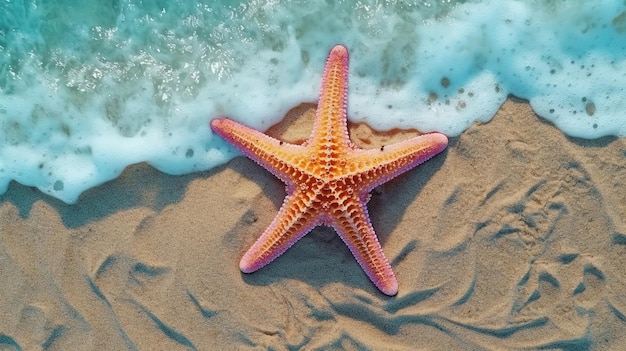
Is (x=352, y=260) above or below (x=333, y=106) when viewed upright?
below

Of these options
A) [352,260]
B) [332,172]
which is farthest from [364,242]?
[332,172]

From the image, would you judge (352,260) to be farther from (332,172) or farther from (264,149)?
(264,149)

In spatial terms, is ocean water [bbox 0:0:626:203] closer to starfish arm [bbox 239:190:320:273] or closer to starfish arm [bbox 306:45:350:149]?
starfish arm [bbox 306:45:350:149]

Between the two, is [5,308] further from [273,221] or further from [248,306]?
[273,221]

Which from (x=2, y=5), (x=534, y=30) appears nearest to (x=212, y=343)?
(x=2, y=5)

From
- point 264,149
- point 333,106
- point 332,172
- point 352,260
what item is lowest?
point 352,260

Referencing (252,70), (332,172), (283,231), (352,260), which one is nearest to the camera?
(332,172)

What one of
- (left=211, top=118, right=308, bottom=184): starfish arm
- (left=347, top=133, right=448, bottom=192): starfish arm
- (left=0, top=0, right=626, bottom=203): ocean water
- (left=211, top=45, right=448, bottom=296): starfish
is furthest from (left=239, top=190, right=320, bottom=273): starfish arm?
(left=0, top=0, right=626, bottom=203): ocean water
